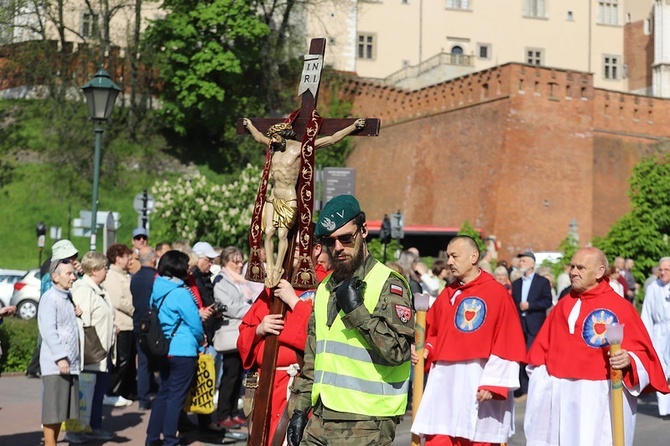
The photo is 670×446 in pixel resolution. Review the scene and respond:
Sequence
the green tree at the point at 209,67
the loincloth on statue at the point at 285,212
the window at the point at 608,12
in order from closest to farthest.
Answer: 1. the loincloth on statue at the point at 285,212
2. the green tree at the point at 209,67
3. the window at the point at 608,12

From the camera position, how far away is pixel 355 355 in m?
5.38

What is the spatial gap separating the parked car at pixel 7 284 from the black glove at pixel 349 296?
2631 centimetres

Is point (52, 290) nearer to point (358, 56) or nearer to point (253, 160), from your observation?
point (253, 160)

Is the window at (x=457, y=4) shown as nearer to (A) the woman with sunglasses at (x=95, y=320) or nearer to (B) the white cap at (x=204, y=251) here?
(B) the white cap at (x=204, y=251)

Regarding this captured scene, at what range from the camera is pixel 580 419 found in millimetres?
7758

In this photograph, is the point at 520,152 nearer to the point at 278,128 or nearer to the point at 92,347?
the point at 92,347

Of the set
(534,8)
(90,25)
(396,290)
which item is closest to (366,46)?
(534,8)

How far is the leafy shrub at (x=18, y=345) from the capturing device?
52.7 ft

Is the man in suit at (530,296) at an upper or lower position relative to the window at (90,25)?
lower

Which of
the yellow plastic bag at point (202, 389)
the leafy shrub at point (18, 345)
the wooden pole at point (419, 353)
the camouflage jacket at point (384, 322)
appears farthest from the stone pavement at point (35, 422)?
the camouflage jacket at point (384, 322)

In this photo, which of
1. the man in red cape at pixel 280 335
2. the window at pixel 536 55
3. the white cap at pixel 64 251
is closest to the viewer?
the man in red cape at pixel 280 335

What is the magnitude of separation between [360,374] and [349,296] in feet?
1.61

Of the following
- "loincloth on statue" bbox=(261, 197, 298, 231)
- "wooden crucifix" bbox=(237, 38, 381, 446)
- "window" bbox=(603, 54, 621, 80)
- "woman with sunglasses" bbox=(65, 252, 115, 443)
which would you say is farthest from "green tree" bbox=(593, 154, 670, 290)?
"window" bbox=(603, 54, 621, 80)

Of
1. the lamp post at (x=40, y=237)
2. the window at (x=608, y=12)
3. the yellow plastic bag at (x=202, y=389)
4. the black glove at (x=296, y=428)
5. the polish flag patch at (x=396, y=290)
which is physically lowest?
the yellow plastic bag at (x=202, y=389)
